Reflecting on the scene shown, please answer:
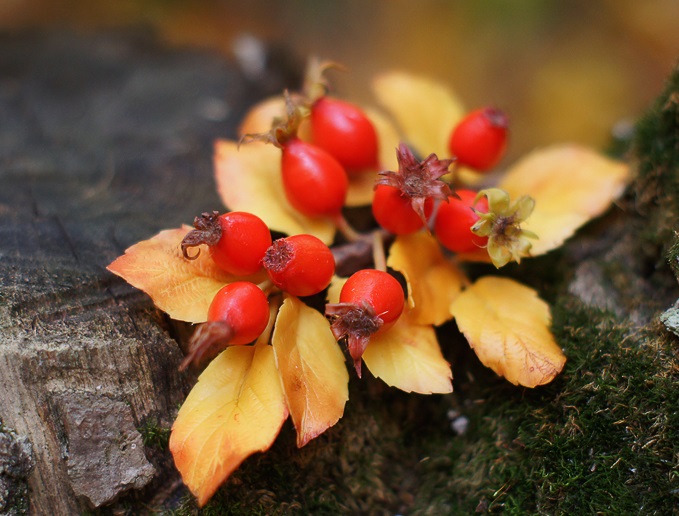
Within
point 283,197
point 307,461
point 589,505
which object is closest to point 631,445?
point 589,505

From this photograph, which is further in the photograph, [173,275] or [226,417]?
[173,275]

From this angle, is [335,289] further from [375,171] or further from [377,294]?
[375,171]

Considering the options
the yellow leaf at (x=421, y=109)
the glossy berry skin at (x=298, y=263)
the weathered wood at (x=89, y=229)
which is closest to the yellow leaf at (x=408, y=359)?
the glossy berry skin at (x=298, y=263)

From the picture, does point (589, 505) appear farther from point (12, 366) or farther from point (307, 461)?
point (12, 366)

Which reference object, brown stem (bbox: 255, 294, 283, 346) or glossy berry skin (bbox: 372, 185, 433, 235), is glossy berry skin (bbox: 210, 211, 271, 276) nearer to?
brown stem (bbox: 255, 294, 283, 346)

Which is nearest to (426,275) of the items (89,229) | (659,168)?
(659,168)

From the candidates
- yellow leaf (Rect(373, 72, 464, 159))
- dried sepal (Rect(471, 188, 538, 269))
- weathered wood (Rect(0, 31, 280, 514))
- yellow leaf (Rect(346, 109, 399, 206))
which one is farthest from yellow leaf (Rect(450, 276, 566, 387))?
weathered wood (Rect(0, 31, 280, 514))
